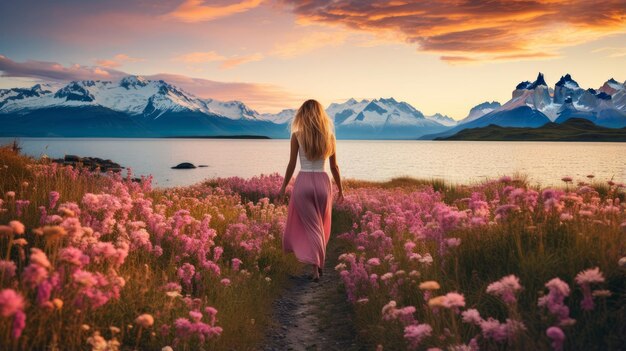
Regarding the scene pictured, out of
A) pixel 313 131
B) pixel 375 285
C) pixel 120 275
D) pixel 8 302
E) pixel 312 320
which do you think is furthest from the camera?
pixel 313 131

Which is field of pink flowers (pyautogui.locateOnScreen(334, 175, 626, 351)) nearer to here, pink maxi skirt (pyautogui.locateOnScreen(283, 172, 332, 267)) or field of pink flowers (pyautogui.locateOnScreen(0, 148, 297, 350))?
field of pink flowers (pyautogui.locateOnScreen(0, 148, 297, 350))

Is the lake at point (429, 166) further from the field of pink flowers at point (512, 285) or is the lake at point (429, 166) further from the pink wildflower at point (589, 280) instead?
the pink wildflower at point (589, 280)

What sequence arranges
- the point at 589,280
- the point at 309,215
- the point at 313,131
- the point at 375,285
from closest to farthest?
1. the point at 589,280
2. the point at 375,285
3. the point at 313,131
4. the point at 309,215

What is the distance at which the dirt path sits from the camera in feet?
21.1

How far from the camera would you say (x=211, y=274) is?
22.7ft

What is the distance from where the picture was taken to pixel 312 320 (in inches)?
291

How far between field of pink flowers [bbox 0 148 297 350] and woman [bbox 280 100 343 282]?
792 mm

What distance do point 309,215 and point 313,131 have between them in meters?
1.71

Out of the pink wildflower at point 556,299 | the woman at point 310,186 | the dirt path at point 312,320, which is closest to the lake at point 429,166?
the woman at point 310,186

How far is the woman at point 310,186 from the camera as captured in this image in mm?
8867

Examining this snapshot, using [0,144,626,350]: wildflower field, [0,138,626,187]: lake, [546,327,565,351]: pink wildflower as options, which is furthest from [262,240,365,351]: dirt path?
[0,138,626,187]: lake

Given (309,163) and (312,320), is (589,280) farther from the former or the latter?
(309,163)

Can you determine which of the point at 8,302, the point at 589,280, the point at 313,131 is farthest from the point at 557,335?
the point at 313,131

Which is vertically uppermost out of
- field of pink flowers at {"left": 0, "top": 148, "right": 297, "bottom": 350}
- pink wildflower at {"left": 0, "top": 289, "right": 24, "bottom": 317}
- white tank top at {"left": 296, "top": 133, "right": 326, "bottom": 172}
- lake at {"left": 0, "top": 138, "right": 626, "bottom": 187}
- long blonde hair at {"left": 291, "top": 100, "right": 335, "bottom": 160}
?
long blonde hair at {"left": 291, "top": 100, "right": 335, "bottom": 160}
